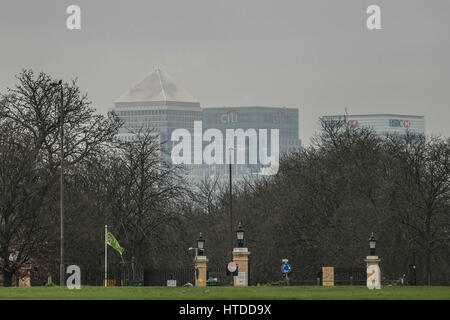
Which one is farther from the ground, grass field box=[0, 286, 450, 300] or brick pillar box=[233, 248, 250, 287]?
brick pillar box=[233, 248, 250, 287]

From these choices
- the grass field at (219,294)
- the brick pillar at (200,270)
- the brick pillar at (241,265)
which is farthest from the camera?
the brick pillar at (241,265)

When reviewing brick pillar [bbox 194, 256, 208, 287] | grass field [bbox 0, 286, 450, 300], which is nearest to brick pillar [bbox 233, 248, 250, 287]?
brick pillar [bbox 194, 256, 208, 287]

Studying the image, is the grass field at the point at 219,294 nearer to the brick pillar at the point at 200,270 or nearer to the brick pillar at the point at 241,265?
the brick pillar at the point at 200,270

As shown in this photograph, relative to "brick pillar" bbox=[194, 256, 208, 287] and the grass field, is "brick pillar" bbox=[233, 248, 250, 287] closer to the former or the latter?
"brick pillar" bbox=[194, 256, 208, 287]

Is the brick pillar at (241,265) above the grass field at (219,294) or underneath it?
above

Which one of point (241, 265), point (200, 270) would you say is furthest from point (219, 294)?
point (241, 265)

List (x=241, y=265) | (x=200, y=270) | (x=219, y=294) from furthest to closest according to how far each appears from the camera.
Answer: (x=241, y=265), (x=200, y=270), (x=219, y=294)

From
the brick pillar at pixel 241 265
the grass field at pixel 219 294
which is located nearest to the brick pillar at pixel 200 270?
the brick pillar at pixel 241 265

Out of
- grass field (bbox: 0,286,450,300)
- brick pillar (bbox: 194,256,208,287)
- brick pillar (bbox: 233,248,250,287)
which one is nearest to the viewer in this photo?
grass field (bbox: 0,286,450,300)

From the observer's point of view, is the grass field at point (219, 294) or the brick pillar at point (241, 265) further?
the brick pillar at point (241, 265)

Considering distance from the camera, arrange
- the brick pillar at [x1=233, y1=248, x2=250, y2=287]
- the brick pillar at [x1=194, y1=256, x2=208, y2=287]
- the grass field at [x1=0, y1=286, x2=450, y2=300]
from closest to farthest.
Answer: the grass field at [x1=0, y1=286, x2=450, y2=300] → the brick pillar at [x1=194, y1=256, x2=208, y2=287] → the brick pillar at [x1=233, y1=248, x2=250, y2=287]

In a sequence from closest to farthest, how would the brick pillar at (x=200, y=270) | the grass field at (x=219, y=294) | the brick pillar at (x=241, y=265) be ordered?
1. the grass field at (x=219, y=294)
2. the brick pillar at (x=200, y=270)
3. the brick pillar at (x=241, y=265)

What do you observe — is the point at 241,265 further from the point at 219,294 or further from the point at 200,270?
the point at 219,294
